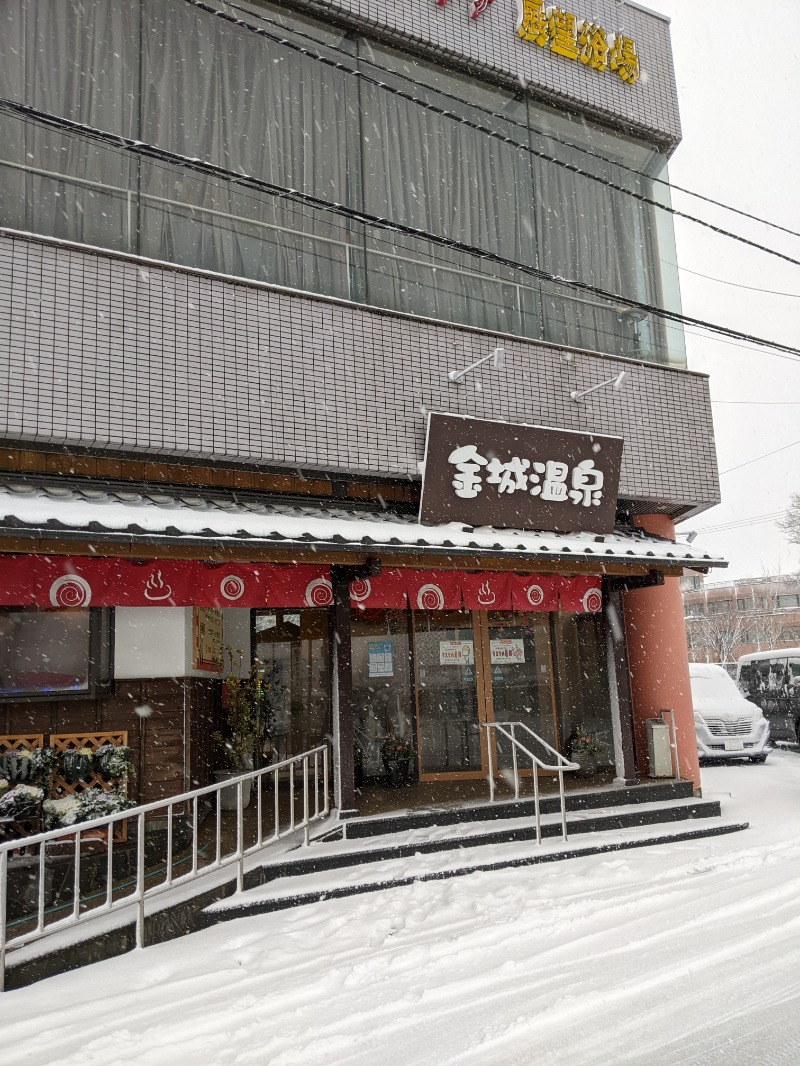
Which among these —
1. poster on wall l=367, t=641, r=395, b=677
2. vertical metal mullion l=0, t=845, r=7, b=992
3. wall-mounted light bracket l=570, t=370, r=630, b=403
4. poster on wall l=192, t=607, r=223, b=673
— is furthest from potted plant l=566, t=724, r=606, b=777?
vertical metal mullion l=0, t=845, r=7, b=992

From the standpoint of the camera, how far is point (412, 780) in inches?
439

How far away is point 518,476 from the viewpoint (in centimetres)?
984

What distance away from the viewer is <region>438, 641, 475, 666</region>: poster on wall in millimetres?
11641

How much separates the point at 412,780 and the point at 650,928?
17.7 feet

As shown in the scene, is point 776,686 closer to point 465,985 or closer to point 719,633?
point 465,985

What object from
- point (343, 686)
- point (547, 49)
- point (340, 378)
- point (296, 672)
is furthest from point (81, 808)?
point (547, 49)

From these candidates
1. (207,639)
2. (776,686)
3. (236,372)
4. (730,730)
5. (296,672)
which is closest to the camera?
(236,372)

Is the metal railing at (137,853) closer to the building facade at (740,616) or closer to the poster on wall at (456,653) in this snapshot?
the poster on wall at (456,653)

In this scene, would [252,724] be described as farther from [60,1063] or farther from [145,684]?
[60,1063]

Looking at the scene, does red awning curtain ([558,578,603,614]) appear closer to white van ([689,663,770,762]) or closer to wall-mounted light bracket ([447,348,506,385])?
wall-mounted light bracket ([447,348,506,385])

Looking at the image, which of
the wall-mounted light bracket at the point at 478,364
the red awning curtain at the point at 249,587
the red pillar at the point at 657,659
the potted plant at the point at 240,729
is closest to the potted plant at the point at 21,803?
the red awning curtain at the point at 249,587

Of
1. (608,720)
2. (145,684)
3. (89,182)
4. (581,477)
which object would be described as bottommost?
(608,720)

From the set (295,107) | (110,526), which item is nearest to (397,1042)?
(110,526)

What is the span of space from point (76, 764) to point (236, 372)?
421cm
